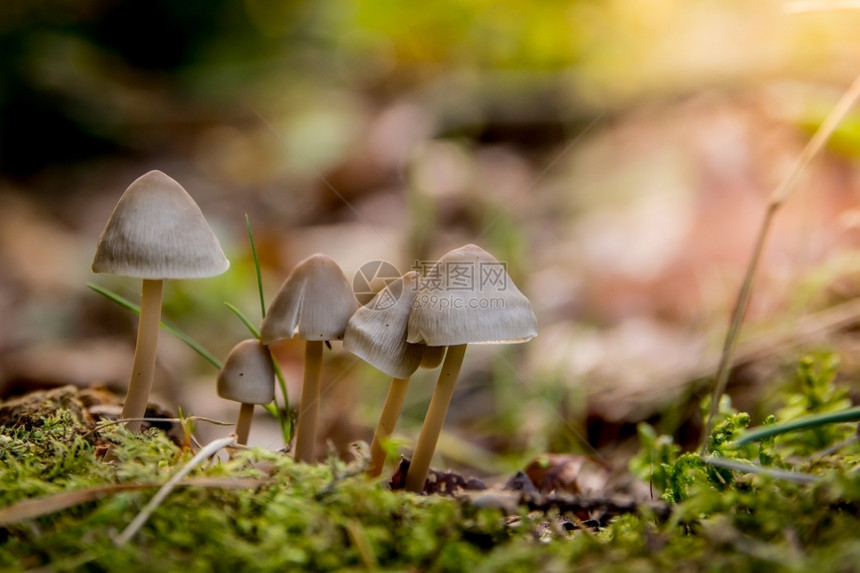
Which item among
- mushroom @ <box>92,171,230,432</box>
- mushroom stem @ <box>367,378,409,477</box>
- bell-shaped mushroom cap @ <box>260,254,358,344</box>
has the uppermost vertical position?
mushroom @ <box>92,171,230,432</box>

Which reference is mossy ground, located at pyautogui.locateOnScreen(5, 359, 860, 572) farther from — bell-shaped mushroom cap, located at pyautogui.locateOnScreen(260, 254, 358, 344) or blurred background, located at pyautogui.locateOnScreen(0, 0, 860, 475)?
blurred background, located at pyautogui.locateOnScreen(0, 0, 860, 475)

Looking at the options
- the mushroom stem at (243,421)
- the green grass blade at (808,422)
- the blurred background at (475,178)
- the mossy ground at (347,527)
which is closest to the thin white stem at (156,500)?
the mossy ground at (347,527)

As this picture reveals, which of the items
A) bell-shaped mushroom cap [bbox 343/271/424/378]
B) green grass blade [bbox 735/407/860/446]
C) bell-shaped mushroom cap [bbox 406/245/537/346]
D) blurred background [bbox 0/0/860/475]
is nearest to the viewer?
green grass blade [bbox 735/407/860/446]

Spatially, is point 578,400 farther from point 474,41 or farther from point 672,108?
point 474,41

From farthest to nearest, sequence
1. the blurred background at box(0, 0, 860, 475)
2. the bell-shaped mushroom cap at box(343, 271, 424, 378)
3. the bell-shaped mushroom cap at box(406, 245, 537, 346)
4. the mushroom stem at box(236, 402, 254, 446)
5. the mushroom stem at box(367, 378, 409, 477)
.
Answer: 1. the blurred background at box(0, 0, 860, 475)
2. the mushroom stem at box(236, 402, 254, 446)
3. the mushroom stem at box(367, 378, 409, 477)
4. the bell-shaped mushroom cap at box(343, 271, 424, 378)
5. the bell-shaped mushroom cap at box(406, 245, 537, 346)

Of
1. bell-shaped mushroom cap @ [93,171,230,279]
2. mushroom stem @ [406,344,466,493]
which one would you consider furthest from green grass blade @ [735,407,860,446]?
bell-shaped mushroom cap @ [93,171,230,279]

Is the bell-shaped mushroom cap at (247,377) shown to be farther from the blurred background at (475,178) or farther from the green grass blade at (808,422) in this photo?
the blurred background at (475,178)
